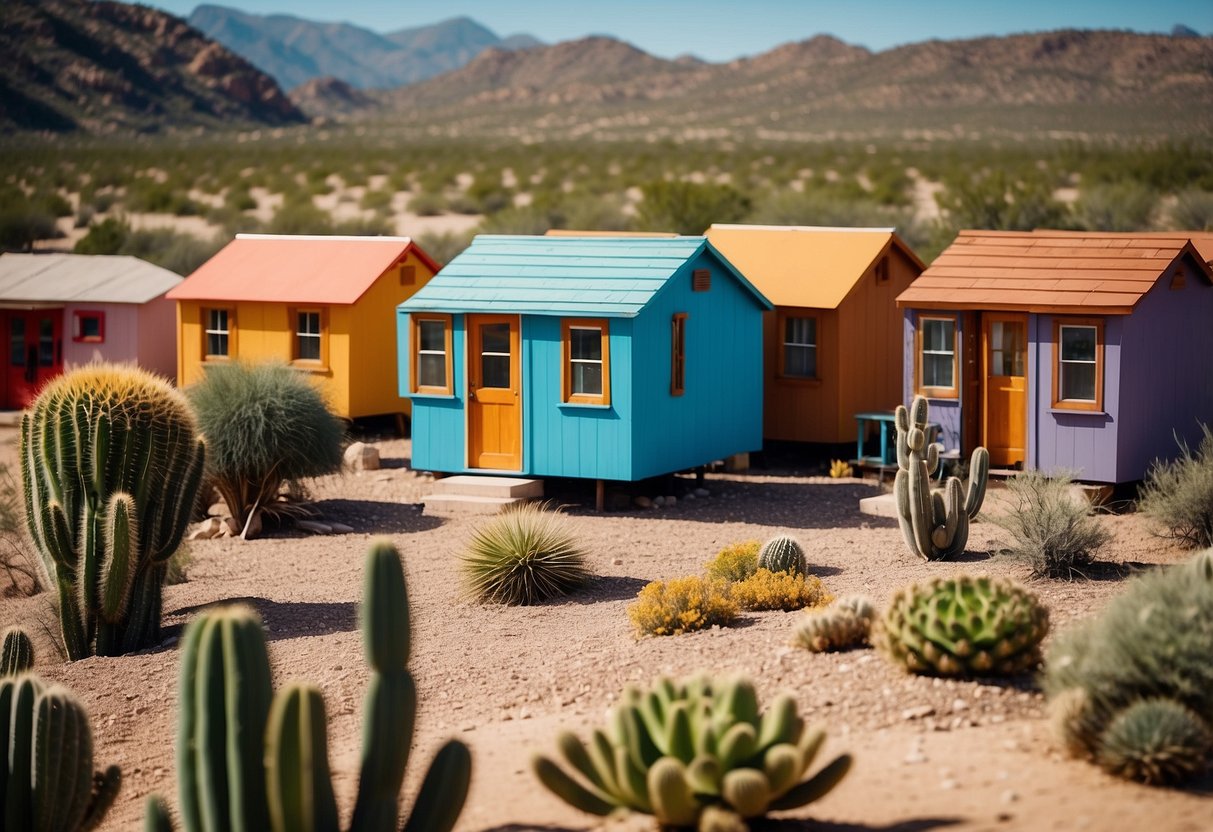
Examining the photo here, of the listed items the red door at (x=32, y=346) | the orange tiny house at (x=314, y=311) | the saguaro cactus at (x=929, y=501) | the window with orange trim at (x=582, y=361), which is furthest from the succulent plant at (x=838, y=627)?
the red door at (x=32, y=346)

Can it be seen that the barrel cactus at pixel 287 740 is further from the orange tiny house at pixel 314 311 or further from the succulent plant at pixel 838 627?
the orange tiny house at pixel 314 311

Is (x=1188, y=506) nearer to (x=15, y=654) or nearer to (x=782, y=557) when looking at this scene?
(x=782, y=557)

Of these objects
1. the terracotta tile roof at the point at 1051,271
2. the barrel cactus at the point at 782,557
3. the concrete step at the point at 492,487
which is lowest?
the barrel cactus at the point at 782,557

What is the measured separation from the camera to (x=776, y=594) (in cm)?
1088

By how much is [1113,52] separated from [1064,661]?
3882 inches

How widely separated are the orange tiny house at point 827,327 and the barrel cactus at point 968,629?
9.96 meters

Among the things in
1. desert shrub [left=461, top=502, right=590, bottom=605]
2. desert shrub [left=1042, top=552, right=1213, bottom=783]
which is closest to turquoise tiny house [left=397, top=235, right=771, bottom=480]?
desert shrub [left=461, top=502, right=590, bottom=605]

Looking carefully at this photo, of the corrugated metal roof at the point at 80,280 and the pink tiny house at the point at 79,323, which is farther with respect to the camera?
the corrugated metal roof at the point at 80,280

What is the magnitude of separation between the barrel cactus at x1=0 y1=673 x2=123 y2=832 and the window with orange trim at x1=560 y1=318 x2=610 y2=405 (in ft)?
27.8

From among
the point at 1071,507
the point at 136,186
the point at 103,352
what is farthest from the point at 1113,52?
the point at 1071,507

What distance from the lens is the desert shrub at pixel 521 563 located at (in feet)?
39.7

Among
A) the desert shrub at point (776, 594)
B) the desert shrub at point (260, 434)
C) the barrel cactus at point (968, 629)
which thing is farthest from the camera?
the desert shrub at point (260, 434)

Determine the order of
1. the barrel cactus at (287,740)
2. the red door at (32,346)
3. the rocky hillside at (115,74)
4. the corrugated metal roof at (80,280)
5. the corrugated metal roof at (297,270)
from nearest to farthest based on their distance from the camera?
the barrel cactus at (287,740), the corrugated metal roof at (297,270), the corrugated metal roof at (80,280), the red door at (32,346), the rocky hillside at (115,74)

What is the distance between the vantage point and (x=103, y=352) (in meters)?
22.2
